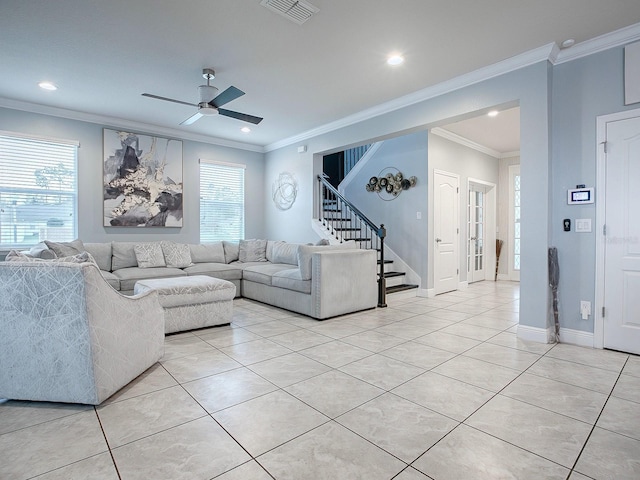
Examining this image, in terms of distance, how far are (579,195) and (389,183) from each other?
316cm

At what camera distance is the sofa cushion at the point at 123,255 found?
5035 millimetres

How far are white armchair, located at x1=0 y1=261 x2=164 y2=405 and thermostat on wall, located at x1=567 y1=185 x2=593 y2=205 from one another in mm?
3987

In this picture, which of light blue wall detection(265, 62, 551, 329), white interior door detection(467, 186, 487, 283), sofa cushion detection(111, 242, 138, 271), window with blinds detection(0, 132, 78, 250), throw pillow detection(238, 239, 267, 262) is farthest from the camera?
white interior door detection(467, 186, 487, 283)

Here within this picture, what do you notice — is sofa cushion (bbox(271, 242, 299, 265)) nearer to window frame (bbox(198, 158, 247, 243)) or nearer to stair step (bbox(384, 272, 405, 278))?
window frame (bbox(198, 158, 247, 243))

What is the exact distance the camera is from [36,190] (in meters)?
4.80

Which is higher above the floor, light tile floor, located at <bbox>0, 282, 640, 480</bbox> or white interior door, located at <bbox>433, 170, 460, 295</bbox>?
white interior door, located at <bbox>433, 170, 460, 295</bbox>

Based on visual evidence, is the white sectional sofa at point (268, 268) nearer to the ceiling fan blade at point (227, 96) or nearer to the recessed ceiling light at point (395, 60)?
the ceiling fan blade at point (227, 96)

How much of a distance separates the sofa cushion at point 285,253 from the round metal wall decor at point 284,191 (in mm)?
1021

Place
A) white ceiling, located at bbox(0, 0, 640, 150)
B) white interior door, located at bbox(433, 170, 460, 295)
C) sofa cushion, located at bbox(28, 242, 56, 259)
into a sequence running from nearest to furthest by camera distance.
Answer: white ceiling, located at bbox(0, 0, 640, 150) → sofa cushion, located at bbox(28, 242, 56, 259) → white interior door, located at bbox(433, 170, 460, 295)

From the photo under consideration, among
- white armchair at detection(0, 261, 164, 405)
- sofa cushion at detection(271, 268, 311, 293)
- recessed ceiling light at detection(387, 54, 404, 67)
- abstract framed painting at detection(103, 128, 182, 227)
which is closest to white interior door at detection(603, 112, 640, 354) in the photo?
recessed ceiling light at detection(387, 54, 404, 67)

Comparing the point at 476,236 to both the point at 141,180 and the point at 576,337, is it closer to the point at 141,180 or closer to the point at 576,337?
the point at 576,337

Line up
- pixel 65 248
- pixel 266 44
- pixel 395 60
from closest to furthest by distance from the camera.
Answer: pixel 266 44, pixel 395 60, pixel 65 248

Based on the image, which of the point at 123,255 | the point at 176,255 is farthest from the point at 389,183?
the point at 123,255

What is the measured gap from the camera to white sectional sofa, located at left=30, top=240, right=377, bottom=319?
163 inches
